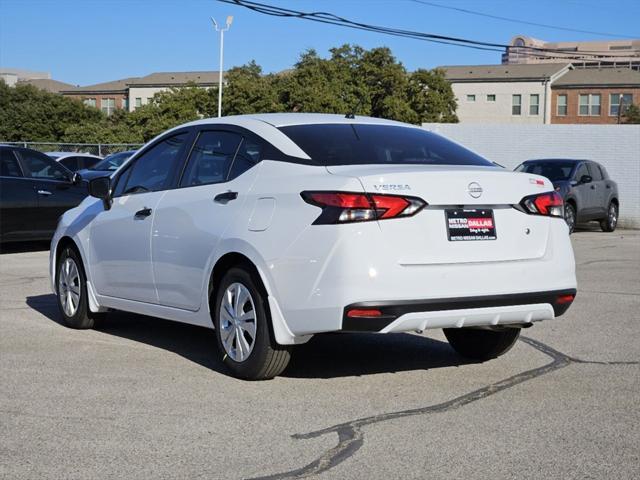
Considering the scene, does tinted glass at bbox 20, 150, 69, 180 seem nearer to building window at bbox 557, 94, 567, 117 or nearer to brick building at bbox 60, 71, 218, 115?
building window at bbox 557, 94, 567, 117

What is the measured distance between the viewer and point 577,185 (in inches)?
878

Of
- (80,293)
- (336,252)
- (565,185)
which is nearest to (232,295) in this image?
(336,252)

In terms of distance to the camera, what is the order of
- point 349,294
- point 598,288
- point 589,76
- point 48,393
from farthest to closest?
point 589,76
point 598,288
point 48,393
point 349,294

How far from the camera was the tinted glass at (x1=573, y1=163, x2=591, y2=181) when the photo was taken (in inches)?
883

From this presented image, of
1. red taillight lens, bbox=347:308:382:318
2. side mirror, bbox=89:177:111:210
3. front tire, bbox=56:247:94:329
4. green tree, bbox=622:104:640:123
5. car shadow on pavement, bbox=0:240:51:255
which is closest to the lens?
red taillight lens, bbox=347:308:382:318

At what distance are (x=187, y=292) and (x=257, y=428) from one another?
6.21 ft

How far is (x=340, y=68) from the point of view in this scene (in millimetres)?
72875

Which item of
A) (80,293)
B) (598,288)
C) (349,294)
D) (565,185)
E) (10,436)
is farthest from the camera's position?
(565,185)

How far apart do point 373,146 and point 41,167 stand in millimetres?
10518

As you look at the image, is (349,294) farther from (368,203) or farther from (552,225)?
(552,225)

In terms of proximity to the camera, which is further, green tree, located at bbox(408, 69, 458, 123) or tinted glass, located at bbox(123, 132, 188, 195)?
green tree, located at bbox(408, 69, 458, 123)

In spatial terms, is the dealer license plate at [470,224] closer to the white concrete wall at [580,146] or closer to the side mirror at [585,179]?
the side mirror at [585,179]

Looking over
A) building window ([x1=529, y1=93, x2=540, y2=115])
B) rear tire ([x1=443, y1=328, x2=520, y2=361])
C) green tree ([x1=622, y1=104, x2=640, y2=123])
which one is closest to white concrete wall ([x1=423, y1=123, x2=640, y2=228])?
rear tire ([x1=443, y1=328, x2=520, y2=361])

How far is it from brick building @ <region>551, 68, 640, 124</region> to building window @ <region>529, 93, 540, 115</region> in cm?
123
